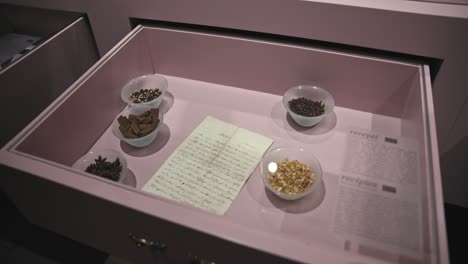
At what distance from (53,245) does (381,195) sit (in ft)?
3.17

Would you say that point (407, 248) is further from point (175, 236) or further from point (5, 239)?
point (5, 239)

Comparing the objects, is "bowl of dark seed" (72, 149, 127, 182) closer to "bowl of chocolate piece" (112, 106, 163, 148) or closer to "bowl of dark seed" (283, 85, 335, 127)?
"bowl of chocolate piece" (112, 106, 163, 148)

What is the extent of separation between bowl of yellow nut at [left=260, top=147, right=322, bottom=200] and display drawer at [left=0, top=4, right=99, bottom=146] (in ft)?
2.27

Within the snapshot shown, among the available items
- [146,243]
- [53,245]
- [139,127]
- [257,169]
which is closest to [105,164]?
[139,127]

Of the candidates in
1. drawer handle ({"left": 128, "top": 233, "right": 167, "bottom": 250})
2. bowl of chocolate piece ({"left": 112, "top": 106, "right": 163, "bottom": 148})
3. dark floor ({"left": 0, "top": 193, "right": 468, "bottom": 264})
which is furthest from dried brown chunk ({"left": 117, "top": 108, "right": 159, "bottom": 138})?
dark floor ({"left": 0, "top": 193, "right": 468, "bottom": 264})

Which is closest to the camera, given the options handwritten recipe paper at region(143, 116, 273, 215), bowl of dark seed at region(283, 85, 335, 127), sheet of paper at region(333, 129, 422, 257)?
sheet of paper at region(333, 129, 422, 257)

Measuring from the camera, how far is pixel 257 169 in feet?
2.37

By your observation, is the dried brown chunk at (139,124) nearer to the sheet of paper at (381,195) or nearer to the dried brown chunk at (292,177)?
the dried brown chunk at (292,177)

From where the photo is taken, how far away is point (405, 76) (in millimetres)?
731

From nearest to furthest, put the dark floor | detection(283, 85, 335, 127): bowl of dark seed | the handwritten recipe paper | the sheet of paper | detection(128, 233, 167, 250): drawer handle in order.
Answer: the sheet of paper, detection(128, 233, 167, 250): drawer handle, the handwritten recipe paper, detection(283, 85, 335, 127): bowl of dark seed, the dark floor

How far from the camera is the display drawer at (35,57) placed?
858 millimetres

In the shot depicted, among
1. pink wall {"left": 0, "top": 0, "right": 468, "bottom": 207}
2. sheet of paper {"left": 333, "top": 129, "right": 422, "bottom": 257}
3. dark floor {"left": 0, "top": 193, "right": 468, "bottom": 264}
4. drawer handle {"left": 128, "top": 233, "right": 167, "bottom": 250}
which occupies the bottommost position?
dark floor {"left": 0, "top": 193, "right": 468, "bottom": 264}

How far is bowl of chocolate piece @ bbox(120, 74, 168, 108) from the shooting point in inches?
33.8

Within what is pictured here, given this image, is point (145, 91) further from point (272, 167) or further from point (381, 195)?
point (381, 195)
